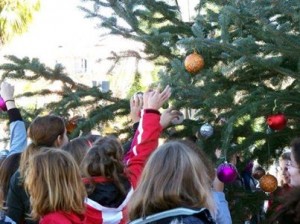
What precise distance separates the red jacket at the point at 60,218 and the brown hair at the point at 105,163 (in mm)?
294

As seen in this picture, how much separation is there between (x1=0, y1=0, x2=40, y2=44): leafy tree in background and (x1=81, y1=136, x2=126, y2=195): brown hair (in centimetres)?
1418

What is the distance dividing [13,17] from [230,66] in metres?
13.8

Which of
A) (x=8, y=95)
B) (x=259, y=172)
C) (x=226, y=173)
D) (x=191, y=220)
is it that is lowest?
(x=259, y=172)

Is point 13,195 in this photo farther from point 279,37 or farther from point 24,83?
point 24,83

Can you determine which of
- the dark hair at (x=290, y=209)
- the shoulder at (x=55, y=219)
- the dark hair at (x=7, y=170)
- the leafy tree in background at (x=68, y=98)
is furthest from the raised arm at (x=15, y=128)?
the dark hair at (x=290, y=209)

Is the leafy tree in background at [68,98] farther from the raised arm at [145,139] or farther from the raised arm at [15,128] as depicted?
the raised arm at [145,139]

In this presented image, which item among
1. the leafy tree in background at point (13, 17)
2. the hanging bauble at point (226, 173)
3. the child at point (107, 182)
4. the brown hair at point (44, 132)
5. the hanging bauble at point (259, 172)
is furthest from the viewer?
the leafy tree in background at point (13, 17)

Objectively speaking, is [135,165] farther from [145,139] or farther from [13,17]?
[13,17]

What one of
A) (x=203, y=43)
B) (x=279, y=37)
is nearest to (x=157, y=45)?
(x=203, y=43)

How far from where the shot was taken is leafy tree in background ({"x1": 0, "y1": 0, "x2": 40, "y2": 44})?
16.8 m

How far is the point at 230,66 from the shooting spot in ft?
13.0

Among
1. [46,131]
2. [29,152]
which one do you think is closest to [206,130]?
[46,131]

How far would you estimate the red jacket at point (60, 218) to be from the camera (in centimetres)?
297

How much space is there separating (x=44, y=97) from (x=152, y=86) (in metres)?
1.38
